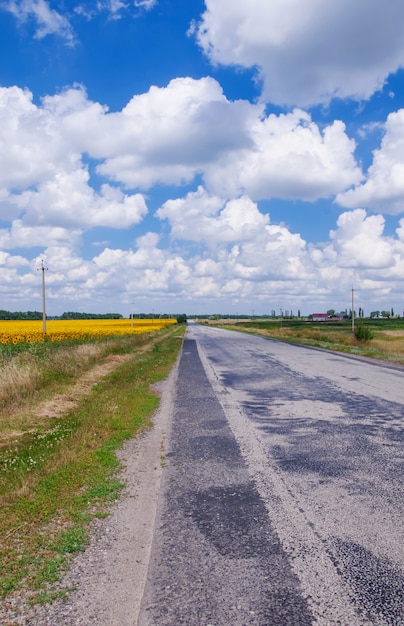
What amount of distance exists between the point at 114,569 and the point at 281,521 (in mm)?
1631

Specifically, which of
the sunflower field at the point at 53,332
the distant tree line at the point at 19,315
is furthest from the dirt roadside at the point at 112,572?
the distant tree line at the point at 19,315

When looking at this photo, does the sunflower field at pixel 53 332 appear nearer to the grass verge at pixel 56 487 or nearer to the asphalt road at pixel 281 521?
the grass verge at pixel 56 487

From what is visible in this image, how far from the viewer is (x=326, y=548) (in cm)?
388

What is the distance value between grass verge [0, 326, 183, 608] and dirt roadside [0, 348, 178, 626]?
13cm

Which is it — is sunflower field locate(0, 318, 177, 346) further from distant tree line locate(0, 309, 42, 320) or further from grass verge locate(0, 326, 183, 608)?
distant tree line locate(0, 309, 42, 320)

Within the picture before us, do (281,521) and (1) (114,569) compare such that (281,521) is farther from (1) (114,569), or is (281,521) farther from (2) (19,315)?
(2) (19,315)

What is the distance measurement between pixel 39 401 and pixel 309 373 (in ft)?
30.2

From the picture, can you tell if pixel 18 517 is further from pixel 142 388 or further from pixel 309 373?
pixel 309 373

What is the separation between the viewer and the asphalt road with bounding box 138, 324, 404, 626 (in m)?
3.14

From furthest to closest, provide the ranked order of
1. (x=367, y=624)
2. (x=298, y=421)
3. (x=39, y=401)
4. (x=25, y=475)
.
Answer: (x=39, y=401) → (x=298, y=421) → (x=25, y=475) → (x=367, y=624)

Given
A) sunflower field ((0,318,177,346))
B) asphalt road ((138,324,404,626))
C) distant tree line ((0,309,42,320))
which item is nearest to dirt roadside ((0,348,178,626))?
asphalt road ((138,324,404,626))

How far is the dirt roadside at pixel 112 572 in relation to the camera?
3053 mm

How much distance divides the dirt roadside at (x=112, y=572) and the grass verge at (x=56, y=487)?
0.43 ft

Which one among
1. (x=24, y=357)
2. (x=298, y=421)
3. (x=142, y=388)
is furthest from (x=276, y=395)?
(x=24, y=357)
